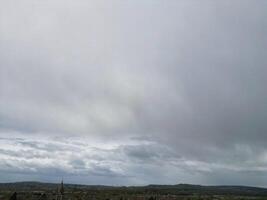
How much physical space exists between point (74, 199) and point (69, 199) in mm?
4541

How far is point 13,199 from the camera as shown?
135m

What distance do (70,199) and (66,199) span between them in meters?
2.06

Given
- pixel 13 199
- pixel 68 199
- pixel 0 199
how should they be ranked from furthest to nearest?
pixel 68 199
pixel 0 199
pixel 13 199

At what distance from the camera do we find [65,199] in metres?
196

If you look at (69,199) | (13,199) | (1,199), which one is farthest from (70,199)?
(13,199)

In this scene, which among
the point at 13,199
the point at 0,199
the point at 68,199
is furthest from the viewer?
the point at 68,199

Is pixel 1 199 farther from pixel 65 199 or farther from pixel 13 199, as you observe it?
pixel 13 199

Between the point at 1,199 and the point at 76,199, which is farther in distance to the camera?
the point at 76,199

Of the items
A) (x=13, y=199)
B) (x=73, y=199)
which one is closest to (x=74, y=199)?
(x=73, y=199)

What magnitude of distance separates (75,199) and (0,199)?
3674 centimetres

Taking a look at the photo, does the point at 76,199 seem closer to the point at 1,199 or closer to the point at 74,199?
the point at 74,199

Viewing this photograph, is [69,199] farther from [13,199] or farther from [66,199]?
[13,199]

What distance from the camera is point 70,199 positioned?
639 ft

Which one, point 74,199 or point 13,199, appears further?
point 74,199
